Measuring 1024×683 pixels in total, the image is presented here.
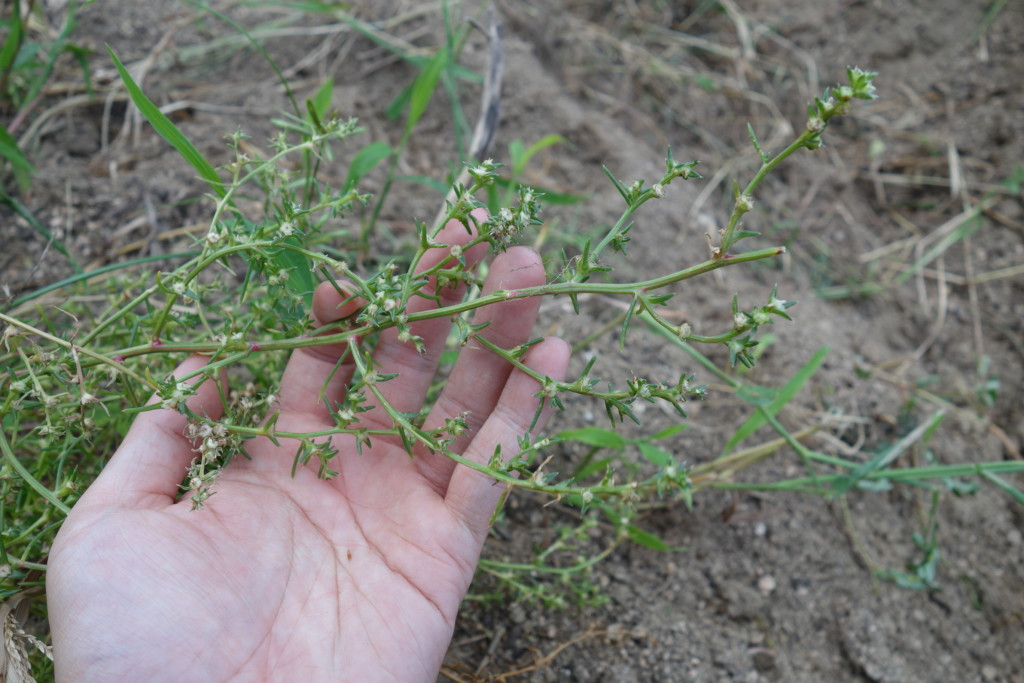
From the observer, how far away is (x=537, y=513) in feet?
8.30

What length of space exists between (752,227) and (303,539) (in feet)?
8.99

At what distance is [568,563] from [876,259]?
2381 millimetres

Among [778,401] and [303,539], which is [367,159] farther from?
[778,401]

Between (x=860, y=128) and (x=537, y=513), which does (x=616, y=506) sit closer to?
(x=537, y=513)

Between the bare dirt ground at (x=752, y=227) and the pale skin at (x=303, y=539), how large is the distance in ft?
1.64

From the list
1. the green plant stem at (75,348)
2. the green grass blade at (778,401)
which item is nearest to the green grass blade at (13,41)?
the green plant stem at (75,348)

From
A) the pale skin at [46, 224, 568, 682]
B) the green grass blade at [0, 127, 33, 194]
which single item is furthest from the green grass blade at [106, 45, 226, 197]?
the green grass blade at [0, 127, 33, 194]

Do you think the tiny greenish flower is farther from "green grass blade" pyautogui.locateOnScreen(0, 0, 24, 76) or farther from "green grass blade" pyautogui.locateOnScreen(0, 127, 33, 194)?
"green grass blade" pyautogui.locateOnScreen(0, 0, 24, 76)

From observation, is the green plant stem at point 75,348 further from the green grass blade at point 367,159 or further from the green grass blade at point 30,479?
the green grass blade at point 367,159

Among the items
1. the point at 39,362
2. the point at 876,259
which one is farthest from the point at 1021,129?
the point at 39,362

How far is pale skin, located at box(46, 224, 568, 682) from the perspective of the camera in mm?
1489

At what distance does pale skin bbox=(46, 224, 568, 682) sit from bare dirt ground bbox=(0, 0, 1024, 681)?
501 millimetres

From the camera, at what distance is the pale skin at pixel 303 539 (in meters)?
1.49

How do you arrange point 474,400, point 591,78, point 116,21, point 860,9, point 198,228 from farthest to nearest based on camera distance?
point 860,9 < point 591,78 < point 116,21 < point 198,228 < point 474,400
